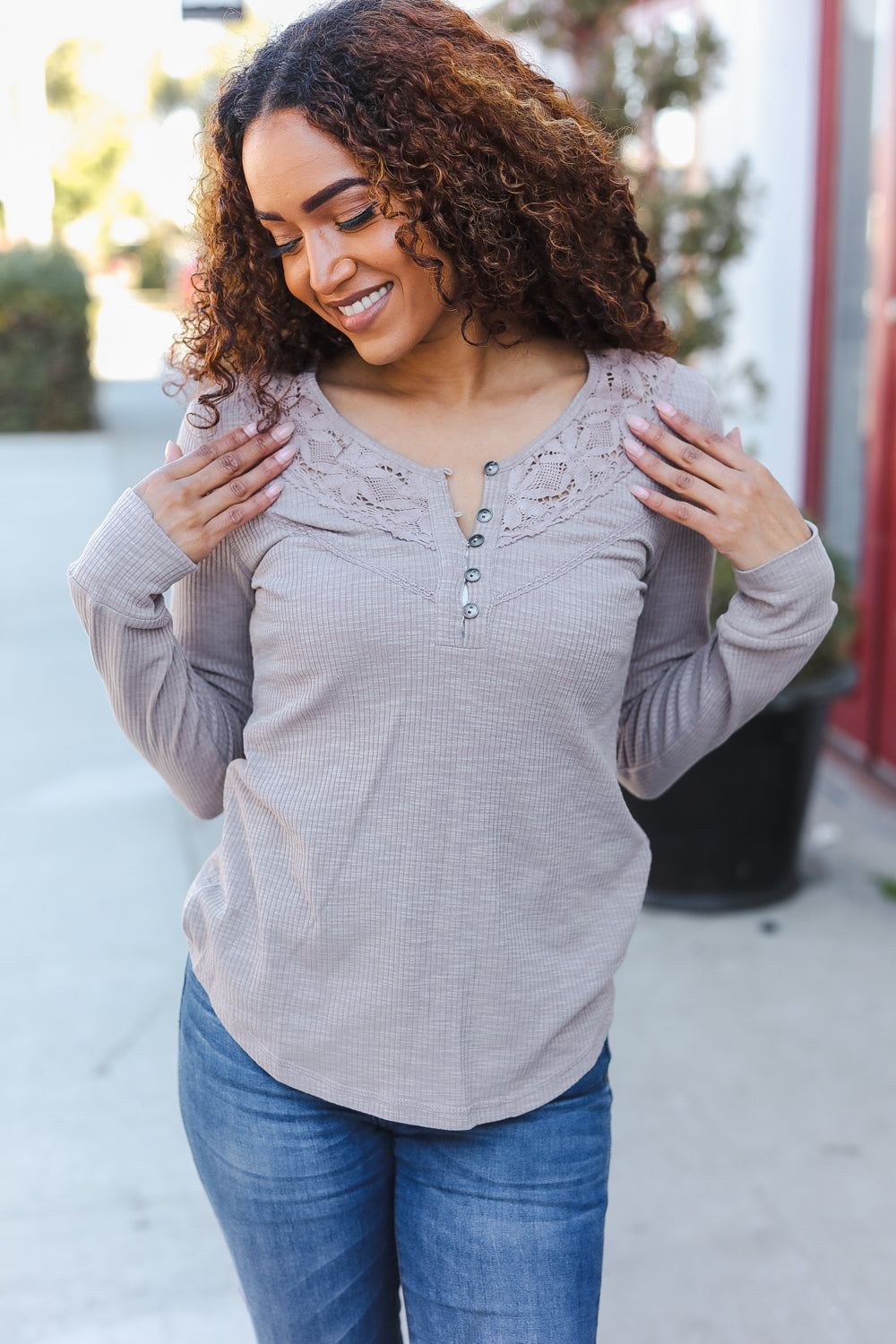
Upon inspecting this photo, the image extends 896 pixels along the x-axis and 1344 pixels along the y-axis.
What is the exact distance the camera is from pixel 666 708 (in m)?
1.66

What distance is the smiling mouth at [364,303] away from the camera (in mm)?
1475

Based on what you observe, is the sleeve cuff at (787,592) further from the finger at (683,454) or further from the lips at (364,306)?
the lips at (364,306)

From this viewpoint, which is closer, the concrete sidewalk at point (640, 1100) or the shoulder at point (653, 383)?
the shoulder at point (653, 383)

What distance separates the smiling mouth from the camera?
1475 millimetres

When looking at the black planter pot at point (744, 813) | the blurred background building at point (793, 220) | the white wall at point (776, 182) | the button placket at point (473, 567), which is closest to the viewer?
the button placket at point (473, 567)

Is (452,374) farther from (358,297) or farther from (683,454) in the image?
(683,454)

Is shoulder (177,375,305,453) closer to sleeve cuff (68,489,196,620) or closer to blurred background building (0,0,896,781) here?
sleeve cuff (68,489,196,620)

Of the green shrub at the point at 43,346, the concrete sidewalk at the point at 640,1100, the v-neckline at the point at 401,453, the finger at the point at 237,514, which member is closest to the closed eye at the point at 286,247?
the v-neckline at the point at 401,453

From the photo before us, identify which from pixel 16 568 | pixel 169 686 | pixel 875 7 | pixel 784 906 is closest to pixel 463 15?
pixel 169 686

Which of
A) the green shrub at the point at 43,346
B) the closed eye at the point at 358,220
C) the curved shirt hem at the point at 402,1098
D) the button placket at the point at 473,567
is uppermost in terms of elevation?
the closed eye at the point at 358,220

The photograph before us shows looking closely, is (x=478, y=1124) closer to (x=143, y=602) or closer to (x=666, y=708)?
(x=666, y=708)

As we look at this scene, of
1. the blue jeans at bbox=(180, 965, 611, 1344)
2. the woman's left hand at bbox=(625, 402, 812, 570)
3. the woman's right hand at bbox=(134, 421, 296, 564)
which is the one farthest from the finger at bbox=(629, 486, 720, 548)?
the blue jeans at bbox=(180, 965, 611, 1344)

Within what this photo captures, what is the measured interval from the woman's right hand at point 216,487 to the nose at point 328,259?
0.57 feet

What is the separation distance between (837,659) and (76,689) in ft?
10.4
